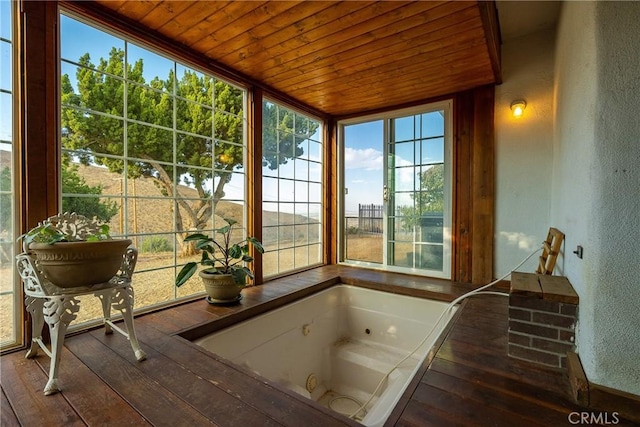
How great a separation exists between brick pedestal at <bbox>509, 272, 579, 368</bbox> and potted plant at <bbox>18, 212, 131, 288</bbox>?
1.97 metres

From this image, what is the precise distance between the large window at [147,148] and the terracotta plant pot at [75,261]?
611 millimetres

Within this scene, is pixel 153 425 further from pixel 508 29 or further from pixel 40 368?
pixel 508 29

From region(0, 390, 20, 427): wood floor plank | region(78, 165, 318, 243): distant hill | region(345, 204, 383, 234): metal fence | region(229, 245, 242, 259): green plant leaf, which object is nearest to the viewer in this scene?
region(0, 390, 20, 427): wood floor plank

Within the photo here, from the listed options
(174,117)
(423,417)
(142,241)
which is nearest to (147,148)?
(174,117)

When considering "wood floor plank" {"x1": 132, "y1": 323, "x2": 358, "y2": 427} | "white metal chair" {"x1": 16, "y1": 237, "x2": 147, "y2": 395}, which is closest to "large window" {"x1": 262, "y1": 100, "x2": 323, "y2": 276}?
"wood floor plank" {"x1": 132, "y1": 323, "x2": 358, "y2": 427}

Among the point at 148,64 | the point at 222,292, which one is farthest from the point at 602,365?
the point at 148,64

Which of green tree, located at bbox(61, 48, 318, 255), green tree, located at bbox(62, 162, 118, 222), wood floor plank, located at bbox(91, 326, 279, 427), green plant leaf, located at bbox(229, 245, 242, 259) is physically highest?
green tree, located at bbox(61, 48, 318, 255)

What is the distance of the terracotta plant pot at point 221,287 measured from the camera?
218 cm

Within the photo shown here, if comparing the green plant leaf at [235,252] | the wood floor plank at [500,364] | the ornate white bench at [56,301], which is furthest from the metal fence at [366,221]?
the ornate white bench at [56,301]

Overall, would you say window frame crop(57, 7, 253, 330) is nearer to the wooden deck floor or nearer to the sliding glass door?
the wooden deck floor

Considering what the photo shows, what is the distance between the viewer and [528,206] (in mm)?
2629

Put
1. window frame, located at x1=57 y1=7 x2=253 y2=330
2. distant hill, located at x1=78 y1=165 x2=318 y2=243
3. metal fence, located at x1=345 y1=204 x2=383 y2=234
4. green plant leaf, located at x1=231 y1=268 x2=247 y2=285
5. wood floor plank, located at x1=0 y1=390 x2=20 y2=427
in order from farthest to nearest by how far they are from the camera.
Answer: metal fence, located at x1=345 y1=204 x2=383 y2=234, green plant leaf, located at x1=231 y1=268 x2=247 y2=285, distant hill, located at x1=78 y1=165 x2=318 y2=243, window frame, located at x1=57 y1=7 x2=253 y2=330, wood floor plank, located at x1=0 y1=390 x2=20 y2=427

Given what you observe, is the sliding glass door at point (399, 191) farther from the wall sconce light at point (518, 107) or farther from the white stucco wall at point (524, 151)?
the wall sconce light at point (518, 107)

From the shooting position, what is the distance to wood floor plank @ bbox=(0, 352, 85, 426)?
1037 mm
